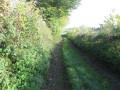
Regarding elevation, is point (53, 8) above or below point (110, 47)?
above

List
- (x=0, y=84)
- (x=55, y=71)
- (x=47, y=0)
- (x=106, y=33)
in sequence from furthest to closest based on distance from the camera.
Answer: (x=47, y=0) < (x=106, y=33) < (x=55, y=71) < (x=0, y=84)

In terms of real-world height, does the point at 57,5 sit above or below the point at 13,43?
above

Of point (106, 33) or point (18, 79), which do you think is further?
point (106, 33)

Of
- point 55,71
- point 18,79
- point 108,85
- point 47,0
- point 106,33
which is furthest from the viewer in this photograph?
point 47,0

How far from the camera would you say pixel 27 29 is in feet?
15.0

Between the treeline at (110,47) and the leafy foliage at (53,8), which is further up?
the leafy foliage at (53,8)

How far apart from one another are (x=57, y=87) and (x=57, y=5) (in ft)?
36.7

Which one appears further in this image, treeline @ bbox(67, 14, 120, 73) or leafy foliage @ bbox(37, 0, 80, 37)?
leafy foliage @ bbox(37, 0, 80, 37)

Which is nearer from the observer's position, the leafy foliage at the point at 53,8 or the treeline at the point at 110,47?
the treeline at the point at 110,47

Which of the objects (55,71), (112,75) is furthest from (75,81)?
(112,75)

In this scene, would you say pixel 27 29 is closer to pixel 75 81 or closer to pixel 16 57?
pixel 16 57

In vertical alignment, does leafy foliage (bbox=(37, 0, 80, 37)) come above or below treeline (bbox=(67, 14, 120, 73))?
above

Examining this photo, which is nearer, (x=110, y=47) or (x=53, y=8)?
(x=110, y=47)

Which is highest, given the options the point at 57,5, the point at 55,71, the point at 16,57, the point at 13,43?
the point at 57,5
